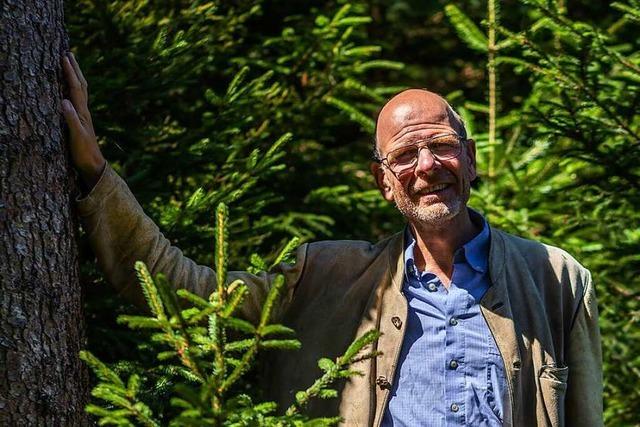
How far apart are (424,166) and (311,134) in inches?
90.2

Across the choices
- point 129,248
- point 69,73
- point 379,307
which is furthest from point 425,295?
point 69,73

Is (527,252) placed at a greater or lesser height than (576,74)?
lesser

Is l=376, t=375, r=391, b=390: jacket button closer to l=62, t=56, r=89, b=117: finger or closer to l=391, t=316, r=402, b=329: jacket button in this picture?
l=391, t=316, r=402, b=329: jacket button

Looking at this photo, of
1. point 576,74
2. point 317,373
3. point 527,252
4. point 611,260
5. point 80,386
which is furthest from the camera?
point 611,260

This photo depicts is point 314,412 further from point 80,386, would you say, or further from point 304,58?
point 304,58

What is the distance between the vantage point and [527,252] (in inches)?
135

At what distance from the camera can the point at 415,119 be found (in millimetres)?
3365

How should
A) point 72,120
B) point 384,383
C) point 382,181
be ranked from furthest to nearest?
point 382,181
point 384,383
point 72,120

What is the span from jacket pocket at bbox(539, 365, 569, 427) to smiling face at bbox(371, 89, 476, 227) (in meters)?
0.65

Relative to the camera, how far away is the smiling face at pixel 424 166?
10.6ft

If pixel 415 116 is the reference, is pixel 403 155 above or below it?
below

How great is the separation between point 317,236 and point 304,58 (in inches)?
42.0

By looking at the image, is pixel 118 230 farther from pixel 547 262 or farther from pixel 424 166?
pixel 547 262

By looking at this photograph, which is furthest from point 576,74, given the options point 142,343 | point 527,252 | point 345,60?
point 142,343
